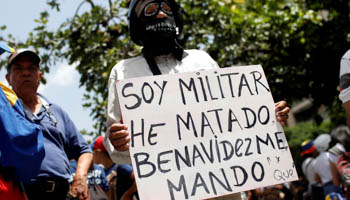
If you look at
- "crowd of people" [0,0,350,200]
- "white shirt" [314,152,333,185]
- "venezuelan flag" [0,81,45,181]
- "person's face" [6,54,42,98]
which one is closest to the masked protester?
"crowd of people" [0,0,350,200]

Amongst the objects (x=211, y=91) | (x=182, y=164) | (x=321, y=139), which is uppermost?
(x=321, y=139)

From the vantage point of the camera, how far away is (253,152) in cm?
281

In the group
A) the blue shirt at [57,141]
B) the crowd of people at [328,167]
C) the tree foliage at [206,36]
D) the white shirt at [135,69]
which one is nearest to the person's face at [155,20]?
the white shirt at [135,69]

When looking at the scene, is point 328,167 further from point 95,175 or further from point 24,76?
point 24,76

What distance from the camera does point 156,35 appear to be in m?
3.07

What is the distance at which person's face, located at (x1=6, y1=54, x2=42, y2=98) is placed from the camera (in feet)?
12.5

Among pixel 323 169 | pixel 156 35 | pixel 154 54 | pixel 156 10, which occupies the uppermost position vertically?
pixel 156 10

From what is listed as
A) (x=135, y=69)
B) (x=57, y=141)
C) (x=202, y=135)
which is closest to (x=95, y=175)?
(x=57, y=141)

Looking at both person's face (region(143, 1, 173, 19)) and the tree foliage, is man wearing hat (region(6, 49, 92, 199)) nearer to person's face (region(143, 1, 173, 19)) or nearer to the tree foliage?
person's face (region(143, 1, 173, 19))

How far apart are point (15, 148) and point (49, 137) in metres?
0.94

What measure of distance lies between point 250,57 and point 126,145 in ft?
24.5

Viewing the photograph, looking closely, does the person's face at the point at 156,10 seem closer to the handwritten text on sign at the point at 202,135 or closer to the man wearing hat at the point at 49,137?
the handwritten text on sign at the point at 202,135

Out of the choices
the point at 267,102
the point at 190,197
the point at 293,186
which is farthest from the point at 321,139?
the point at 190,197

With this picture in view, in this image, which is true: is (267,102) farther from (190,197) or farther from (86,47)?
(86,47)
